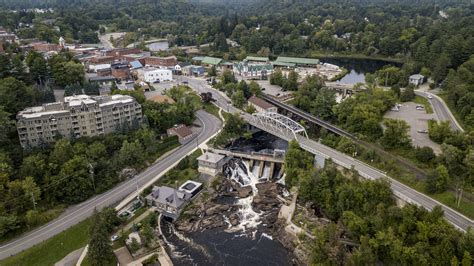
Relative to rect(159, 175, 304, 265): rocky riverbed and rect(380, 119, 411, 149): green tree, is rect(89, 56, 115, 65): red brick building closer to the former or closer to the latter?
rect(159, 175, 304, 265): rocky riverbed

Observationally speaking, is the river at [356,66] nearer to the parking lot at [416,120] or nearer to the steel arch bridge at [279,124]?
the parking lot at [416,120]

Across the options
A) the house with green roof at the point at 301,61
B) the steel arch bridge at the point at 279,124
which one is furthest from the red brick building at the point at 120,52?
the steel arch bridge at the point at 279,124

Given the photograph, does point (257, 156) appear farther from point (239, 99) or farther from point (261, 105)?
point (239, 99)

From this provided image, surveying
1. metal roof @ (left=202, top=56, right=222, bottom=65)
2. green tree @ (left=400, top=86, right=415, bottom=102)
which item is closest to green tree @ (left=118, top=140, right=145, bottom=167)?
green tree @ (left=400, top=86, right=415, bottom=102)

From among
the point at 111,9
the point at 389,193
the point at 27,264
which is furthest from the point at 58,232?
the point at 111,9

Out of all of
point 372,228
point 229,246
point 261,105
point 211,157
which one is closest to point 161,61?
point 261,105

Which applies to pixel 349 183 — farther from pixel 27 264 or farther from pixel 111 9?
pixel 111 9
